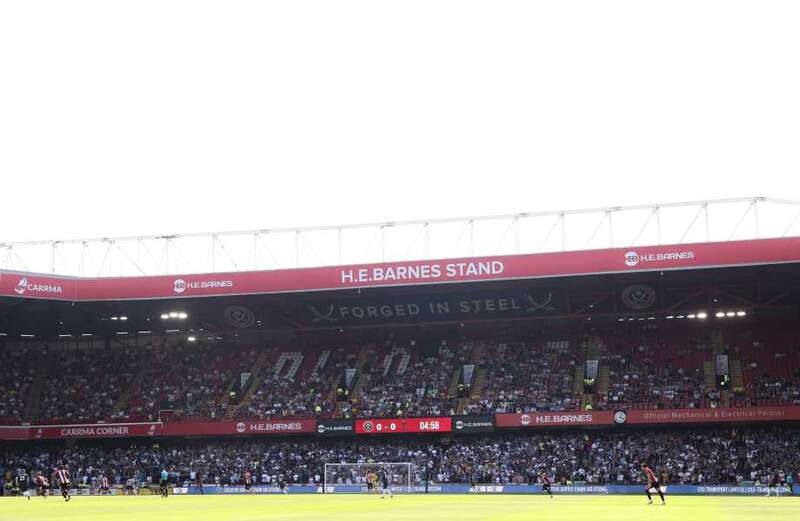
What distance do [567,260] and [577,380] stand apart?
485 inches

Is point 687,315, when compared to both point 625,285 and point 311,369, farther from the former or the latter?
point 311,369

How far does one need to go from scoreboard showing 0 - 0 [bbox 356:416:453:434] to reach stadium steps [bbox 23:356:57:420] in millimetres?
29975

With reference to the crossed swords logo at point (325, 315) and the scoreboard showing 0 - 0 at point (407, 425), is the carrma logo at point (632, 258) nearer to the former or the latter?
the scoreboard showing 0 - 0 at point (407, 425)

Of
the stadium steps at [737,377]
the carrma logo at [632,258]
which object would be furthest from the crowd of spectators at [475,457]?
the carrma logo at [632,258]

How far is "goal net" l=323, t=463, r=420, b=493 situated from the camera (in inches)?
2815

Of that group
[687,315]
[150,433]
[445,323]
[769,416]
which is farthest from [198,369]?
[769,416]

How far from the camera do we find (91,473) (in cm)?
7856

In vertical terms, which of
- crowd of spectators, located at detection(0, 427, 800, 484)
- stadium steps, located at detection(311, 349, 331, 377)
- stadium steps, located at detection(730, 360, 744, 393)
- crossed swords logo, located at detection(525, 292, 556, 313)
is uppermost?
crossed swords logo, located at detection(525, 292, 556, 313)

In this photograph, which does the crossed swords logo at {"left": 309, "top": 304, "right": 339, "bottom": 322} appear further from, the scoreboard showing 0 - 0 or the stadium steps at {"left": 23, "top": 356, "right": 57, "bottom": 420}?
the stadium steps at {"left": 23, "top": 356, "right": 57, "bottom": 420}

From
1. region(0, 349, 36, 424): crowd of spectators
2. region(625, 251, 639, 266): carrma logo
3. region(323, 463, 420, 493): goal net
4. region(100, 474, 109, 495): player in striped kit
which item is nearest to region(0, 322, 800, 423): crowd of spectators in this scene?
region(0, 349, 36, 424): crowd of spectators

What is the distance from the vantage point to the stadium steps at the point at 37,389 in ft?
274

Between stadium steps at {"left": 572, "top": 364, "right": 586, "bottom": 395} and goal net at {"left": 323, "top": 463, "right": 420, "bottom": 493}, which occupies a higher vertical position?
stadium steps at {"left": 572, "top": 364, "right": 586, "bottom": 395}

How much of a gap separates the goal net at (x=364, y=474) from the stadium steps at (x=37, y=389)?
2796 cm

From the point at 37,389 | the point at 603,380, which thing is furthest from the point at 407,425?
the point at 37,389
